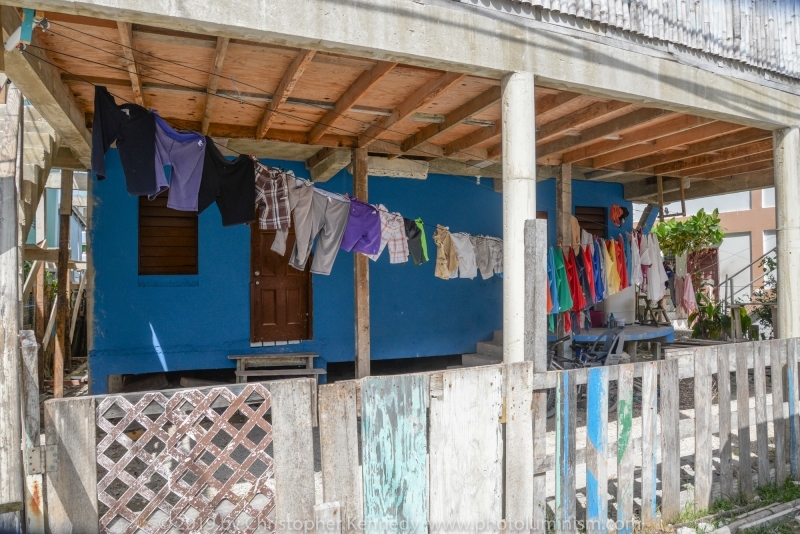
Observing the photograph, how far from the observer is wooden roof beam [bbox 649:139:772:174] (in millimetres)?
8383

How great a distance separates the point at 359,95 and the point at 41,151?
381 cm

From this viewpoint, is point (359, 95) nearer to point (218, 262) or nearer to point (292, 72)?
point (292, 72)

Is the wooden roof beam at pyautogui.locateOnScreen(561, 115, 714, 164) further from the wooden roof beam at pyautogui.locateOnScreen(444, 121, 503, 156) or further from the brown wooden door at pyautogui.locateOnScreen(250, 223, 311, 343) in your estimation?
the brown wooden door at pyautogui.locateOnScreen(250, 223, 311, 343)

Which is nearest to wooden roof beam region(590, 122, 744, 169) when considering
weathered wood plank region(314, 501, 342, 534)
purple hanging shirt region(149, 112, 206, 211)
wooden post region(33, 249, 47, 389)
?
purple hanging shirt region(149, 112, 206, 211)

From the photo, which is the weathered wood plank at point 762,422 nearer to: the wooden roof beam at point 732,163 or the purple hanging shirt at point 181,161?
the wooden roof beam at point 732,163

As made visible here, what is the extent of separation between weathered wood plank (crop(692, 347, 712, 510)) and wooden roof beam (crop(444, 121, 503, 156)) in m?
3.77

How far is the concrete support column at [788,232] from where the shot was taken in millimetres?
6184

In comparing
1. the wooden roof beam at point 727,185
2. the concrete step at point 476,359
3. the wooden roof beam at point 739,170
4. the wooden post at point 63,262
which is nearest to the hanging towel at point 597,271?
the concrete step at point 476,359

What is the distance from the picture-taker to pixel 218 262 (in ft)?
27.6

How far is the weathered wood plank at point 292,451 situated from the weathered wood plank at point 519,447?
4.55 ft

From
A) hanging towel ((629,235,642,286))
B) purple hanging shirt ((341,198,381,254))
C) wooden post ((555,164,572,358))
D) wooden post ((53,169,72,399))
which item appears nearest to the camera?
purple hanging shirt ((341,198,381,254))

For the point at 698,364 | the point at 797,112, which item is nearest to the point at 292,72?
the point at 698,364

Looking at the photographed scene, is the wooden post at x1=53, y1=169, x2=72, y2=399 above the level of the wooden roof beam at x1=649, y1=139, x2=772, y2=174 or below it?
below

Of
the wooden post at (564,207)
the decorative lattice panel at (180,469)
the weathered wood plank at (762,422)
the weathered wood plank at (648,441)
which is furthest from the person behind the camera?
the wooden post at (564,207)
